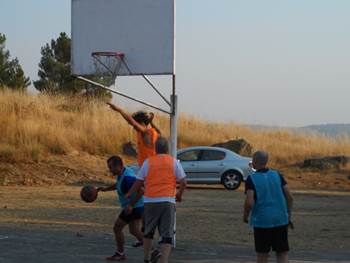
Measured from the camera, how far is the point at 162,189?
984 centimetres

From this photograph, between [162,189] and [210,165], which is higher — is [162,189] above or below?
above

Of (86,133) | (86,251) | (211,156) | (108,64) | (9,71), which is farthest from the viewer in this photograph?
(9,71)

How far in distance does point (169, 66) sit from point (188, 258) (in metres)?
3.05

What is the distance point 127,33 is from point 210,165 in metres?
14.9

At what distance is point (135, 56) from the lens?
42.6ft

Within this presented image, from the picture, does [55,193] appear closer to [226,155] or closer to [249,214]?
[226,155]

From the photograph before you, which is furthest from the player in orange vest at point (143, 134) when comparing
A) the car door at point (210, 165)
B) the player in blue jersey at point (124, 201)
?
the car door at point (210, 165)

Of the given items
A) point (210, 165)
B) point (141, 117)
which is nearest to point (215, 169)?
point (210, 165)

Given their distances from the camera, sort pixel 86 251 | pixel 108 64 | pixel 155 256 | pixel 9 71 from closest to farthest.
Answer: pixel 155 256 → pixel 86 251 → pixel 108 64 → pixel 9 71

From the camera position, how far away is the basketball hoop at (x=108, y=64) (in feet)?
42.8

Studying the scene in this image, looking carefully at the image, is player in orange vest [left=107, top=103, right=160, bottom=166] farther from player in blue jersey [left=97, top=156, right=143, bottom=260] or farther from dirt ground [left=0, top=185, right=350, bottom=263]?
dirt ground [left=0, top=185, right=350, bottom=263]

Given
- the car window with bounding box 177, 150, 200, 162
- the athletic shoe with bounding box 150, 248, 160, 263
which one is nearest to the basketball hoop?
the athletic shoe with bounding box 150, 248, 160, 263

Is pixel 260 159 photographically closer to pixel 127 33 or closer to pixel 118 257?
pixel 118 257

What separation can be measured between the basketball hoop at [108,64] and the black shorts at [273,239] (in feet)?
15.8
